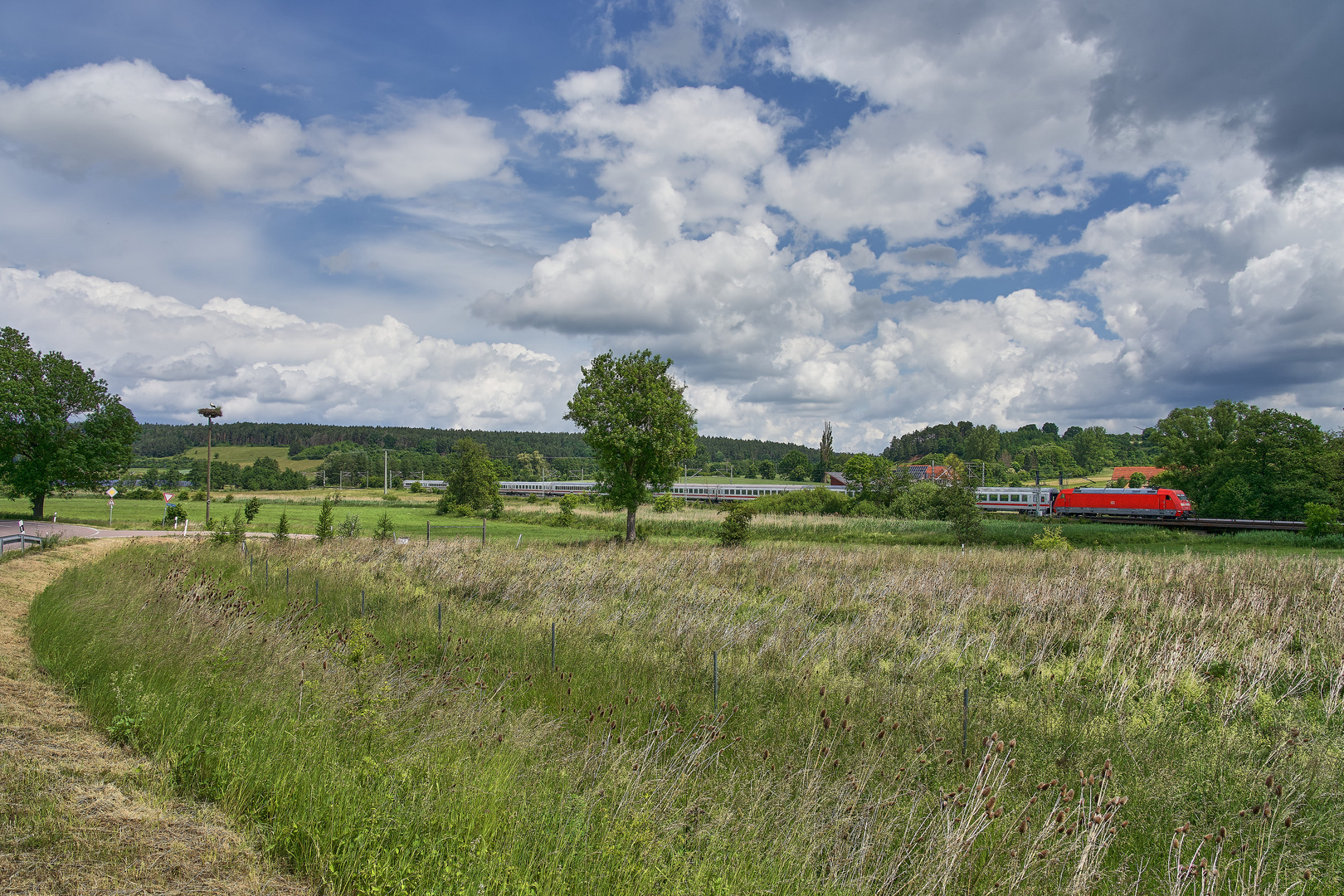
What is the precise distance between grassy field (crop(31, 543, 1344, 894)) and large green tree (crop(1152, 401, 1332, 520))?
2142 inches

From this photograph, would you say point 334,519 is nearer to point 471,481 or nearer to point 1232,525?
point 471,481

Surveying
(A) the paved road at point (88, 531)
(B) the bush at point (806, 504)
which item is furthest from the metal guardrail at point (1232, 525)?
(A) the paved road at point (88, 531)

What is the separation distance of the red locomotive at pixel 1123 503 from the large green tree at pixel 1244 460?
6.46m

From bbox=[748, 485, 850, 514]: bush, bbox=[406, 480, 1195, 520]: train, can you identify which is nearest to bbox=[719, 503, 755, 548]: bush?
bbox=[406, 480, 1195, 520]: train

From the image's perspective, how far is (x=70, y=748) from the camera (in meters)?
6.22

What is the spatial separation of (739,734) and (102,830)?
5303mm

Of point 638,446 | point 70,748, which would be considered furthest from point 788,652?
point 638,446

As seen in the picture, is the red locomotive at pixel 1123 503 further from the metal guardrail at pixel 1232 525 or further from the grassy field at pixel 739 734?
the grassy field at pixel 739 734

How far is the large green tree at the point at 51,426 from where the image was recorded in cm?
4384

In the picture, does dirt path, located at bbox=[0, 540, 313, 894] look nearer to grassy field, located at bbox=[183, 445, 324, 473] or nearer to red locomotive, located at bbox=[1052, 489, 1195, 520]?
red locomotive, located at bbox=[1052, 489, 1195, 520]

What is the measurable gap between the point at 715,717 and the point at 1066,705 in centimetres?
483

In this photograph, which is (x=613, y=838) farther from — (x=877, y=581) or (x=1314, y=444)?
(x=1314, y=444)

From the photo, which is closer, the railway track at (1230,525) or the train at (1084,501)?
the railway track at (1230,525)

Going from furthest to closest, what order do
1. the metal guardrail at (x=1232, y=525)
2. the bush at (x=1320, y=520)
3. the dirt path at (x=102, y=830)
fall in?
the metal guardrail at (x=1232, y=525) < the bush at (x=1320, y=520) < the dirt path at (x=102, y=830)
